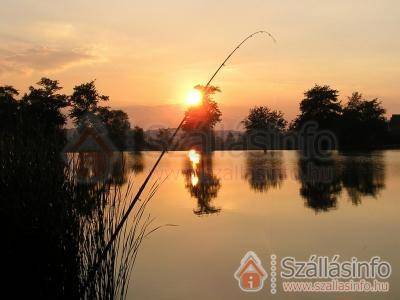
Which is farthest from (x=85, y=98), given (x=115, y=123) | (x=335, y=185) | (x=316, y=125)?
(x=335, y=185)

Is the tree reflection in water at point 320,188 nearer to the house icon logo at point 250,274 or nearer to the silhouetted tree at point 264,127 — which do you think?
the house icon logo at point 250,274

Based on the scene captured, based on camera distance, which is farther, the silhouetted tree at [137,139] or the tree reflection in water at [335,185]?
the silhouetted tree at [137,139]

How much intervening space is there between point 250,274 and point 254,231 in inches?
149

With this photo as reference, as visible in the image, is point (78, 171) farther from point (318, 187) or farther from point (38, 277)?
point (318, 187)

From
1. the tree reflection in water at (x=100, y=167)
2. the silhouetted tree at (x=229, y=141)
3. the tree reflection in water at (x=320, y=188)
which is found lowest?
the tree reflection in water at (x=320, y=188)

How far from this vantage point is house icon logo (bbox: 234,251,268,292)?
28.8 feet

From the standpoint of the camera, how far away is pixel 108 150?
6.45m

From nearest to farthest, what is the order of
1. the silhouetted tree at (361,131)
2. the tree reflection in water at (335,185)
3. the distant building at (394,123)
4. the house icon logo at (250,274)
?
the house icon logo at (250,274) < the tree reflection in water at (335,185) < the silhouetted tree at (361,131) < the distant building at (394,123)

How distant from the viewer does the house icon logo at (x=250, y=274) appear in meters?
8.79

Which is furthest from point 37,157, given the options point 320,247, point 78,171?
point 320,247

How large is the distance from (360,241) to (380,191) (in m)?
9.85

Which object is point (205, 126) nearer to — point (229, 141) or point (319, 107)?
point (229, 141)

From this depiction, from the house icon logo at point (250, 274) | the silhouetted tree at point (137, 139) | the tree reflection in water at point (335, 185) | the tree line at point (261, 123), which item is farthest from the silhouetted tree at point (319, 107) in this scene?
the house icon logo at point (250, 274)

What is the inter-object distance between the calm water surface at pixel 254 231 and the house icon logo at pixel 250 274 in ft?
0.49
